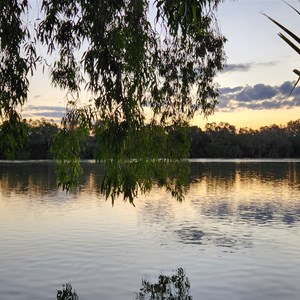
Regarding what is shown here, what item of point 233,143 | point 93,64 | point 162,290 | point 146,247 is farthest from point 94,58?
point 233,143

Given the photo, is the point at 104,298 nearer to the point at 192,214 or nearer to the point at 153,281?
the point at 153,281

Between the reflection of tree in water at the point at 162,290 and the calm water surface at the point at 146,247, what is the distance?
15 centimetres

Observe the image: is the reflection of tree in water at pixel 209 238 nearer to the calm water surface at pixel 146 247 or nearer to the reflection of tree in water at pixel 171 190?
the calm water surface at pixel 146 247

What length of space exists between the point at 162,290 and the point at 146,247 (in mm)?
4089

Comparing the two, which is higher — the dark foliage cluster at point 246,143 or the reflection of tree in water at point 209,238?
the dark foliage cluster at point 246,143

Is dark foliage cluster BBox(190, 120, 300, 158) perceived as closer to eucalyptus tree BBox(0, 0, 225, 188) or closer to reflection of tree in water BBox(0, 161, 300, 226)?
reflection of tree in water BBox(0, 161, 300, 226)

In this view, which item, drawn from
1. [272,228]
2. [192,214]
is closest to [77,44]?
[272,228]

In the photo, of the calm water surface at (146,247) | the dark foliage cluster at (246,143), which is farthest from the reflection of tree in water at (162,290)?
the dark foliage cluster at (246,143)

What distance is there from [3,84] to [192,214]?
1390 centimetres

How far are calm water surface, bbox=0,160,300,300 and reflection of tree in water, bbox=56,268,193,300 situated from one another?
0.15 meters

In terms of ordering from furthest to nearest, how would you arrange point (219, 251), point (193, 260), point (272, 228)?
point (272, 228) → point (219, 251) → point (193, 260)

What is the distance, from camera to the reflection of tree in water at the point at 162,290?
7.89m

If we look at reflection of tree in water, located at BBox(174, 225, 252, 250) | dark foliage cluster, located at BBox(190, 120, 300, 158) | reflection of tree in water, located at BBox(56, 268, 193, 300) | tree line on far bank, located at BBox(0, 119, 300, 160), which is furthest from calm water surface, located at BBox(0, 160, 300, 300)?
dark foliage cluster, located at BBox(190, 120, 300, 158)

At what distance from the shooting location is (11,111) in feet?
18.5
